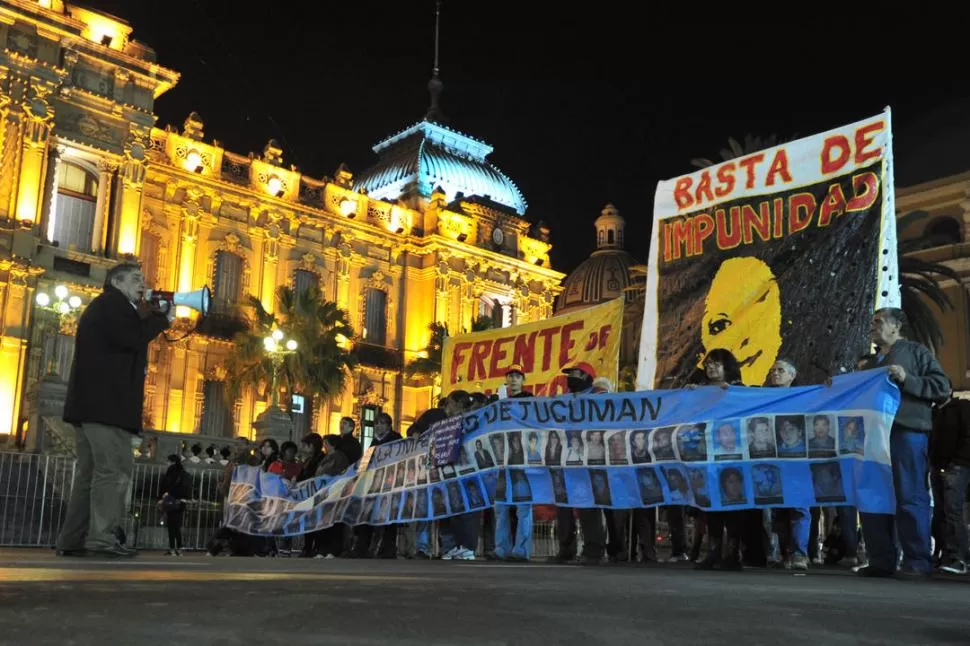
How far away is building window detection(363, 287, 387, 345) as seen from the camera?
46.0 meters

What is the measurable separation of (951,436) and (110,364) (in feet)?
23.7

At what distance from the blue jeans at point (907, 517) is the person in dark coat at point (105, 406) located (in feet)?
17.3

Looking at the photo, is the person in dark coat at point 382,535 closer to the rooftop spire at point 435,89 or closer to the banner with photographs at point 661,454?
the banner with photographs at point 661,454

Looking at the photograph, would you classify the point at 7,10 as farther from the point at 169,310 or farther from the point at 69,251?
the point at 169,310

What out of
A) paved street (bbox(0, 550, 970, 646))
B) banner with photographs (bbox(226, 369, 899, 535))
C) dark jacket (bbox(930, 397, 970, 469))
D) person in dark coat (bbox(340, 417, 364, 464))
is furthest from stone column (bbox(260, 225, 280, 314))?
paved street (bbox(0, 550, 970, 646))

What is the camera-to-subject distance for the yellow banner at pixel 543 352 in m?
12.4

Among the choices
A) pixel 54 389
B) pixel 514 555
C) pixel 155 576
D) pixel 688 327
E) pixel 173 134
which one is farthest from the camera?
pixel 173 134

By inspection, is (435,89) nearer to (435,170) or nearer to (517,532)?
(435,170)

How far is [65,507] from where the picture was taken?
1623cm

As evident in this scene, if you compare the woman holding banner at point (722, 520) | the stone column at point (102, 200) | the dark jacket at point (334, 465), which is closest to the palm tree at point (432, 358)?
the stone column at point (102, 200)

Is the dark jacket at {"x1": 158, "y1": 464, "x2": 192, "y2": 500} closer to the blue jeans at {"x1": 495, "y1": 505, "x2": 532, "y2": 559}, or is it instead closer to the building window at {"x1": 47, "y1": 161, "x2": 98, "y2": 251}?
the blue jeans at {"x1": 495, "y1": 505, "x2": 532, "y2": 559}

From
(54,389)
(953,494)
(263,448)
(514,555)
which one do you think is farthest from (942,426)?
(54,389)

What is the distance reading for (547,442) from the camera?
30.4 feet

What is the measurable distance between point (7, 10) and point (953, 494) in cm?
3169
